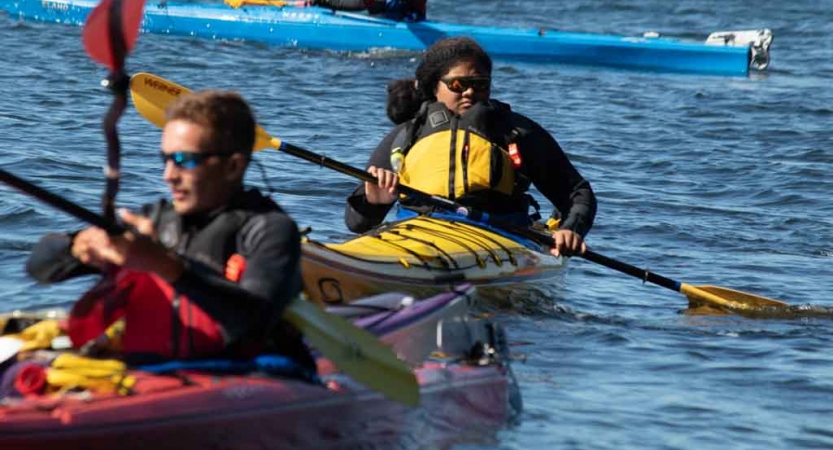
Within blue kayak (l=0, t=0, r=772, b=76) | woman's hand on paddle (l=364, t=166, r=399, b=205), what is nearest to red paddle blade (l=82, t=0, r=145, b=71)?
woman's hand on paddle (l=364, t=166, r=399, b=205)

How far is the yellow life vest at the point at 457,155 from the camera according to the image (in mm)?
6527

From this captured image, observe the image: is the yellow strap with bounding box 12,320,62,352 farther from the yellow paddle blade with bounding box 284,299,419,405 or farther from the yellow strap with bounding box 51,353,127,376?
the yellow paddle blade with bounding box 284,299,419,405

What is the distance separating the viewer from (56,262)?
376 centimetres

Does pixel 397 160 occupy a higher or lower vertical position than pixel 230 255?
lower

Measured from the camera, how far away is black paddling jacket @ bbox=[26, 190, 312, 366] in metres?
3.46

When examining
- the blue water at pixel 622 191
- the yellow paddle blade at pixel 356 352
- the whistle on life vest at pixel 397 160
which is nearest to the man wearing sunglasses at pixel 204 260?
the yellow paddle blade at pixel 356 352

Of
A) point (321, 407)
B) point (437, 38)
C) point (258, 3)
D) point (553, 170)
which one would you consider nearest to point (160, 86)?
point (553, 170)

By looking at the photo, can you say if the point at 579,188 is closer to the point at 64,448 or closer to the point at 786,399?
the point at 786,399

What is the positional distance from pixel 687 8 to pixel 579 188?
1622 cm

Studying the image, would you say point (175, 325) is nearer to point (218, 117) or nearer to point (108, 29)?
point (218, 117)

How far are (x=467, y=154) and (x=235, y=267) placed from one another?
3007 millimetres

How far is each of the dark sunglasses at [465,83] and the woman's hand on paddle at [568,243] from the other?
2.41 feet

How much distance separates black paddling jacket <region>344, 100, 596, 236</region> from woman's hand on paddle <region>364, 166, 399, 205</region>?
0.09 meters

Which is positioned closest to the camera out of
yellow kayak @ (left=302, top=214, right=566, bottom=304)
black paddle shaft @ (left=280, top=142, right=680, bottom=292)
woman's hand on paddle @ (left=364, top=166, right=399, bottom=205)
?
yellow kayak @ (left=302, top=214, right=566, bottom=304)
